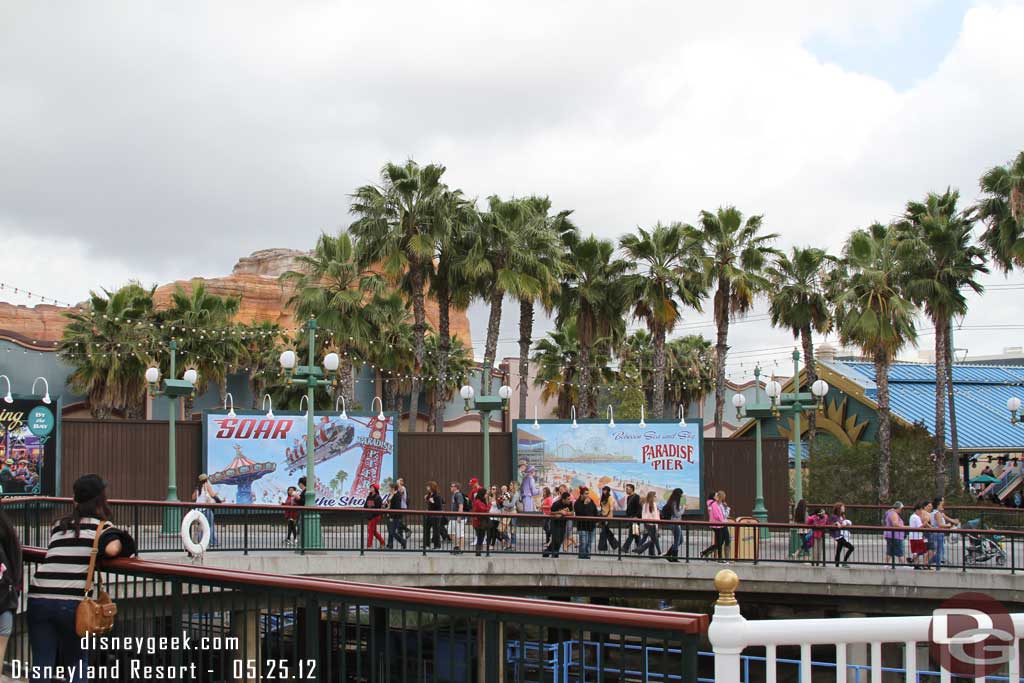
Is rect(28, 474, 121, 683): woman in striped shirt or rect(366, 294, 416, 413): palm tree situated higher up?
rect(366, 294, 416, 413): palm tree

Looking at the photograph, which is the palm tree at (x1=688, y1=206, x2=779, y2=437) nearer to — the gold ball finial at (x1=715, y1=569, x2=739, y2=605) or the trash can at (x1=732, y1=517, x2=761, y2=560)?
the trash can at (x1=732, y1=517, x2=761, y2=560)

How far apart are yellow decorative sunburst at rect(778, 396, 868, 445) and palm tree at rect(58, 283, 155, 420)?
87.9 feet

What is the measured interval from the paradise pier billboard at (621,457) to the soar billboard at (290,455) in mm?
4065

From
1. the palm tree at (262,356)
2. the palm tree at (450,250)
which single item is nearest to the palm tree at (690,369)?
the palm tree at (262,356)

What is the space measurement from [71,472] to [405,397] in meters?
43.7

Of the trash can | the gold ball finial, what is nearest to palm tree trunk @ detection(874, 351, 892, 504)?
the trash can

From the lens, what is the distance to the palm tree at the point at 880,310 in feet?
117

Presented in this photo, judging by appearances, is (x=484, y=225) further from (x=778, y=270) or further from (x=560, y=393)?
(x=560, y=393)

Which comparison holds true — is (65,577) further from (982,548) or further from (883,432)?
(883,432)

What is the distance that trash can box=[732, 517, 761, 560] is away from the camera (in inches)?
852

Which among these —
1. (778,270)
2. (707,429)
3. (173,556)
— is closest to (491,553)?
(173,556)

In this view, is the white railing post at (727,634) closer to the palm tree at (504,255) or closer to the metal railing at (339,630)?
the metal railing at (339,630)

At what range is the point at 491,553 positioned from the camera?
21969 millimetres

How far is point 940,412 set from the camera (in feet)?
121
